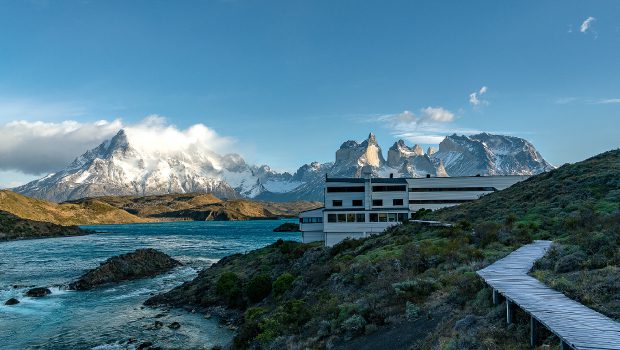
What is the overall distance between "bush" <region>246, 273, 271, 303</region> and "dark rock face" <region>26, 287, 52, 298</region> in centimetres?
3199

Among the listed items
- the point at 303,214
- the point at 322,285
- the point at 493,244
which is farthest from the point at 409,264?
the point at 303,214

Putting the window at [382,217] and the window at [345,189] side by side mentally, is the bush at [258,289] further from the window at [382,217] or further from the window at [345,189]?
the window at [382,217]

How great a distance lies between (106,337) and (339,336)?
86.4 ft

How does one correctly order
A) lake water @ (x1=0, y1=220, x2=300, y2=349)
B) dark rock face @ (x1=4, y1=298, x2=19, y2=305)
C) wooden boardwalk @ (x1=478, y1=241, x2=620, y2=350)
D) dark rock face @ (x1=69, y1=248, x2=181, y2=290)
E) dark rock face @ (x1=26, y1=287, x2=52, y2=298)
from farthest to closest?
dark rock face @ (x1=69, y1=248, x2=181, y2=290)
dark rock face @ (x1=26, y1=287, x2=52, y2=298)
dark rock face @ (x1=4, y1=298, x2=19, y2=305)
lake water @ (x1=0, y1=220, x2=300, y2=349)
wooden boardwalk @ (x1=478, y1=241, x2=620, y2=350)

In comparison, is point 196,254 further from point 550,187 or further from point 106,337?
point 550,187

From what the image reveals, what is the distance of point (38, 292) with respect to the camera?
56.4 meters

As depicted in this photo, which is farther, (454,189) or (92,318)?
(454,189)

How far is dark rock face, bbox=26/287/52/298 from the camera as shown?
55.7m

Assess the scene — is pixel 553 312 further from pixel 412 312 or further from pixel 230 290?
pixel 230 290

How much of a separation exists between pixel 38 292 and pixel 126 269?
1543cm

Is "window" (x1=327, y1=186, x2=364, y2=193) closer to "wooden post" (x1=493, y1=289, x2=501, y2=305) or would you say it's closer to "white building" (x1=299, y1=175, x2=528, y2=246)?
"white building" (x1=299, y1=175, x2=528, y2=246)

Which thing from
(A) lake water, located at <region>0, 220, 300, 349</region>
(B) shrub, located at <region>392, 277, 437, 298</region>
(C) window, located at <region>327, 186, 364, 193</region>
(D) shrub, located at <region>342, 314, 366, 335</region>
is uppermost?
(C) window, located at <region>327, 186, 364, 193</region>

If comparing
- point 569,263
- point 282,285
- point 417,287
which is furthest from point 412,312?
point 282,285

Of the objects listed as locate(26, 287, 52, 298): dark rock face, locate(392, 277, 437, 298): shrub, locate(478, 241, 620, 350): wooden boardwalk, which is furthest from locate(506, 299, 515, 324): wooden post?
locate(26, 287, 52, 298): dark rock face
